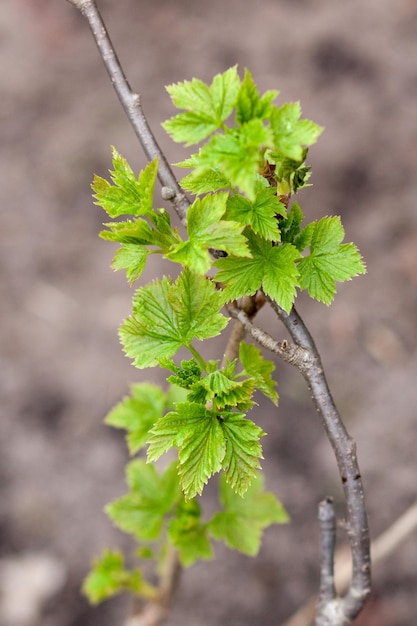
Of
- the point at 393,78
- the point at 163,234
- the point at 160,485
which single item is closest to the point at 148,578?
the point at 160,485

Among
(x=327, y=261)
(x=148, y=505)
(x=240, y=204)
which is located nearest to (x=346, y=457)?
(x=327, y=261)

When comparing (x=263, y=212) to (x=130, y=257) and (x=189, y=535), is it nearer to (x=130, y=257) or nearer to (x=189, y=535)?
(x=130, y=257)

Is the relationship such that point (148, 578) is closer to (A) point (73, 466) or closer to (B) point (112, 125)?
(A) point (73, 466)

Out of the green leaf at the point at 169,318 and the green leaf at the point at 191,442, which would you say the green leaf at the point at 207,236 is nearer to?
the green leaf at the point at 169,318

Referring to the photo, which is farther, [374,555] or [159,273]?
[159,273]

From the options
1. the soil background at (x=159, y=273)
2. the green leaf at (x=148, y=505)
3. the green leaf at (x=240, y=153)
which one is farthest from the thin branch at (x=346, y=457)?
the soil background at (x=159, y=273)

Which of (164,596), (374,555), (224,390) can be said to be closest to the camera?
(224,390)
